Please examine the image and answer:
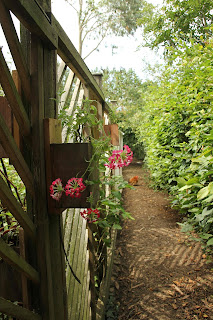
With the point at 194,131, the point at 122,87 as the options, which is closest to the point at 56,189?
the point at 194,131

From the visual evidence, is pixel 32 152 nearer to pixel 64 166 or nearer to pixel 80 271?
pixel 64 166

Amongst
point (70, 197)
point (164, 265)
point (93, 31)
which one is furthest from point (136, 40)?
point (70, 197)

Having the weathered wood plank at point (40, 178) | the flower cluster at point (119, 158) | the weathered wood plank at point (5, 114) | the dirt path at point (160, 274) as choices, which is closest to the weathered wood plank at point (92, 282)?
the dirt path at point (160, 274)

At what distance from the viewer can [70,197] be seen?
40.3 inches

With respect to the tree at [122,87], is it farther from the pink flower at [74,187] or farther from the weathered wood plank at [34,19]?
the pink flower at [74,187]

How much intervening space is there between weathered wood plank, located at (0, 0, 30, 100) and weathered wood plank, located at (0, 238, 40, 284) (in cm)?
57

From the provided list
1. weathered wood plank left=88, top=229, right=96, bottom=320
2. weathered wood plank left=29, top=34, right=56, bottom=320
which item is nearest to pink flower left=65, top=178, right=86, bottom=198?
weathered wood plank left=29, top=34, right=56, bottom=320

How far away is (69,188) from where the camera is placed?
3.23 ft

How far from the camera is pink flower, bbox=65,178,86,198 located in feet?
3.20

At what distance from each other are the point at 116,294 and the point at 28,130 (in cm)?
232

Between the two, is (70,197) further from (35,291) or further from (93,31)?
(93,31)

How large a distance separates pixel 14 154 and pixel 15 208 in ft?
0.62

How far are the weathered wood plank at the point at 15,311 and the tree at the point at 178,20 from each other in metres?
11.3

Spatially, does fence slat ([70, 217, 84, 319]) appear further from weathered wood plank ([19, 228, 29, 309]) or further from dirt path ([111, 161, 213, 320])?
dirt path ([111, 161, 213, 320])
